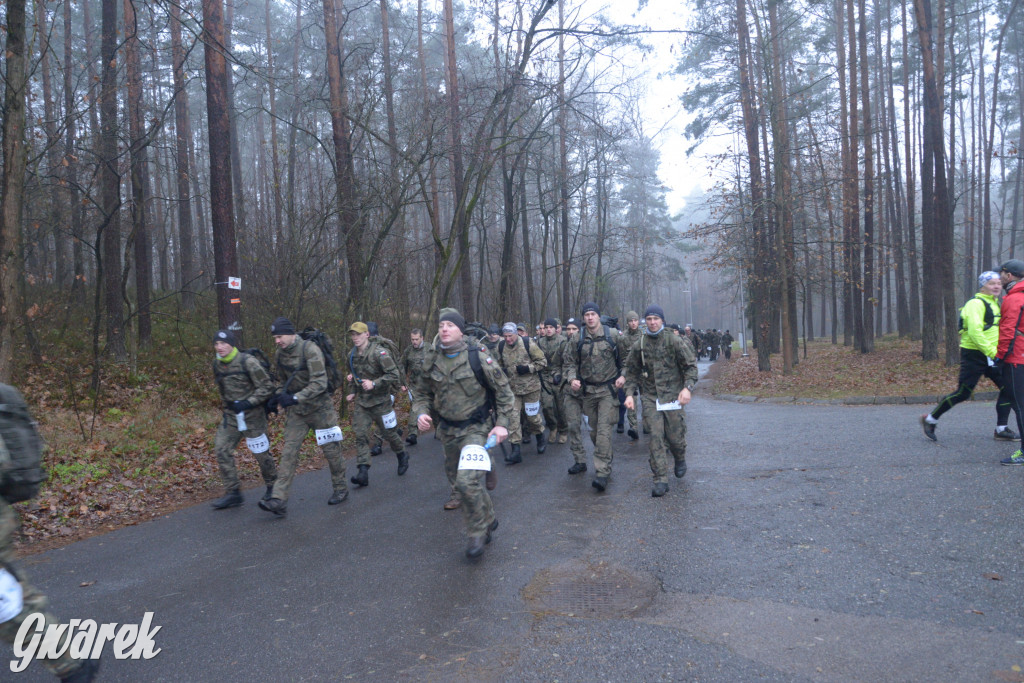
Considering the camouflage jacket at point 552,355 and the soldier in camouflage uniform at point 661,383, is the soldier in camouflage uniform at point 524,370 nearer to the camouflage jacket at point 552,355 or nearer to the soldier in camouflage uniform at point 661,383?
the camouflage jacket at point 552,355

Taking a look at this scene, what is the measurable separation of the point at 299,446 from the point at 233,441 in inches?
33.7

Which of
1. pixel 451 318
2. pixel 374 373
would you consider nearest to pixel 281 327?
pixel 374 373

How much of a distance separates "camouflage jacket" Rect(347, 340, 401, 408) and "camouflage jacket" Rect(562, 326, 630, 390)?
7.56 ft

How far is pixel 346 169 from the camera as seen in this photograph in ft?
47.7

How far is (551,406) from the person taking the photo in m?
12.2

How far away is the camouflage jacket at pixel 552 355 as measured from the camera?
11492 millimetres

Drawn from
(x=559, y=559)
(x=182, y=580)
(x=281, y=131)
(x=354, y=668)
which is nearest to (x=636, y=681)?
(x=354, y=668)

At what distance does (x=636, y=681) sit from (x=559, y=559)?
77.7 inches

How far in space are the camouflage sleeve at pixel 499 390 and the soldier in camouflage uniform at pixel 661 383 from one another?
2.02 meters

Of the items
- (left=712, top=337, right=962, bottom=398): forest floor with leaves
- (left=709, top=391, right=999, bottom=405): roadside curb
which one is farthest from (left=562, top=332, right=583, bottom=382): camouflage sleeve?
(left=712, top=337, right=962, bottom=398): forest floor with leaves

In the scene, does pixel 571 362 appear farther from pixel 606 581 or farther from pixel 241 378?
pixel 606 581

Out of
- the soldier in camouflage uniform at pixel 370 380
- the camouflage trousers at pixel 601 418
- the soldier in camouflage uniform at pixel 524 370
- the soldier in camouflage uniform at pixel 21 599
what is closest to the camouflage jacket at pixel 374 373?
the soldier in camouflage uniform at pixel 370 380

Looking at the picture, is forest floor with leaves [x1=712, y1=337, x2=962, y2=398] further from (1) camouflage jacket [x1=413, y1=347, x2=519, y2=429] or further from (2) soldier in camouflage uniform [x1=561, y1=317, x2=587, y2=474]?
(1) camouflage jacket [x1=413, y1=347, x2=519, y2=429]

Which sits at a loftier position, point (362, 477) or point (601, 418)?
point (601, 418)
